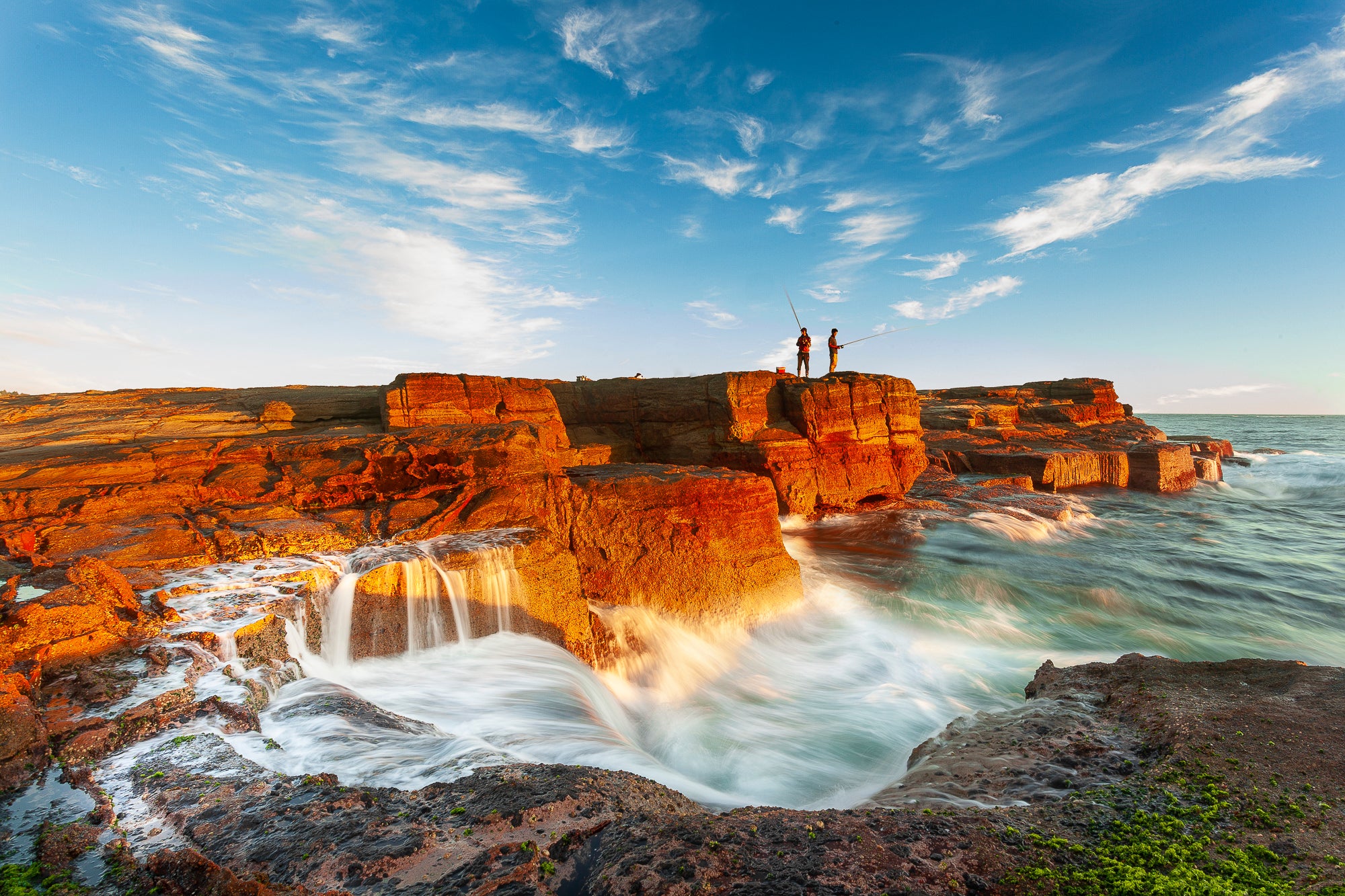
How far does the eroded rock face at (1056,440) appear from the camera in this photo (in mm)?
24547

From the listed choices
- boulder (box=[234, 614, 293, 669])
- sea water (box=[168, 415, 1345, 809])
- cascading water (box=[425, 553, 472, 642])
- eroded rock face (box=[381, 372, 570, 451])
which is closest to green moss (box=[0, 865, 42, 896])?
sea water (box=[168, 415, 1345, 809])

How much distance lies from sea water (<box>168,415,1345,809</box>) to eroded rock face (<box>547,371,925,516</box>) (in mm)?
1604

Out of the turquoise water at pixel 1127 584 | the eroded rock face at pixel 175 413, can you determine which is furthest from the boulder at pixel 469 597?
the turquoise water at pixel 1127 584

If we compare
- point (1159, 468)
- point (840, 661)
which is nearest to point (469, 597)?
point (840, 661)

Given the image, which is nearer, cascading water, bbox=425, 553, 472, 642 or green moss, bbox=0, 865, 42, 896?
green moss, bbox=0, 865, 42, 896

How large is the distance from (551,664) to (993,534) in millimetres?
15020

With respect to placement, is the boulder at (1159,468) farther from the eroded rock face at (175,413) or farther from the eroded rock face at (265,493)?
the eroded rock face at (175,413)

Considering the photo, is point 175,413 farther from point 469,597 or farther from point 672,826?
point 672,826

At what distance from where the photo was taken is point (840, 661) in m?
9.15

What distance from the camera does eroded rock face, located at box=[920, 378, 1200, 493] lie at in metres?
24.5

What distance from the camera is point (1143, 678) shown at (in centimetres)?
510

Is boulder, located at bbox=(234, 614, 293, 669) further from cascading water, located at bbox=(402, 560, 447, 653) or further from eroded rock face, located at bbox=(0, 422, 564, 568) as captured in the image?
eroded rock face, located at bbox=(0, 422, 564, 568)

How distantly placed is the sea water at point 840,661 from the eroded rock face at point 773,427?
63.2 inches

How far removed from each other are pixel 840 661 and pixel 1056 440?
89.7ft
